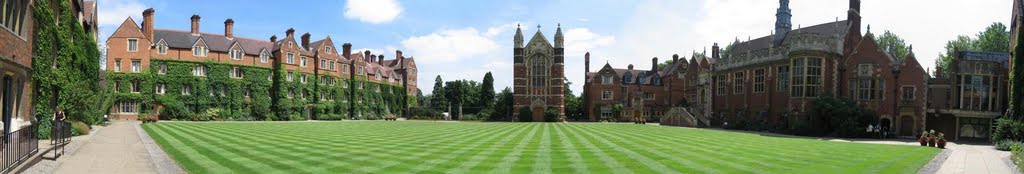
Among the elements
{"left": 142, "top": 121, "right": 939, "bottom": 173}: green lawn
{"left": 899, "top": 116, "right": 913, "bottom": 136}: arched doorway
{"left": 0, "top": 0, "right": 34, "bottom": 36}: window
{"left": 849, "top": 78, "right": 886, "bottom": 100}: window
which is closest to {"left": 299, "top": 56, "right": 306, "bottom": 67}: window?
{"left": 142, "top": 121, "right": 939, "bottom": 173}: green lawn

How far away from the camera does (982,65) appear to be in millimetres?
39656

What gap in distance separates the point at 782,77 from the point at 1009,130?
20138mm

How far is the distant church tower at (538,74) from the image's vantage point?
82.4 meters

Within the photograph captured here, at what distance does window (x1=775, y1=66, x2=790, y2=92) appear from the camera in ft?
161

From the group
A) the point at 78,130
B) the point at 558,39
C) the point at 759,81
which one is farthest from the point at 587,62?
the point at 78,130

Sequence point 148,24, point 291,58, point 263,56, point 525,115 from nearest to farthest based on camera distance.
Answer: point 148,24, point 263,56, point 291,58, point 525,115

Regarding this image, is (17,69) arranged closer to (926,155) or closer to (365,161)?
(365,161)

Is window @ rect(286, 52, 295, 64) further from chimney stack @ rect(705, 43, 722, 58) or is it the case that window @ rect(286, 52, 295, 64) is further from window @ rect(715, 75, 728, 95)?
chimney stack @ rect(705, 43, 722, 58)

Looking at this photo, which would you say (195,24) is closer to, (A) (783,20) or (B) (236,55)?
(B) (236,55)

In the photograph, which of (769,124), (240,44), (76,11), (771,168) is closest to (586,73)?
(769,124)

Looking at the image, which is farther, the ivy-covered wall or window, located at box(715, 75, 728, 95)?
window, located at box(715, 75, 728, 95)

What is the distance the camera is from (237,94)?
2516 inches

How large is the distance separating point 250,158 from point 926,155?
879 inches

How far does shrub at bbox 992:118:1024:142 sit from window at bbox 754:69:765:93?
2182cm
